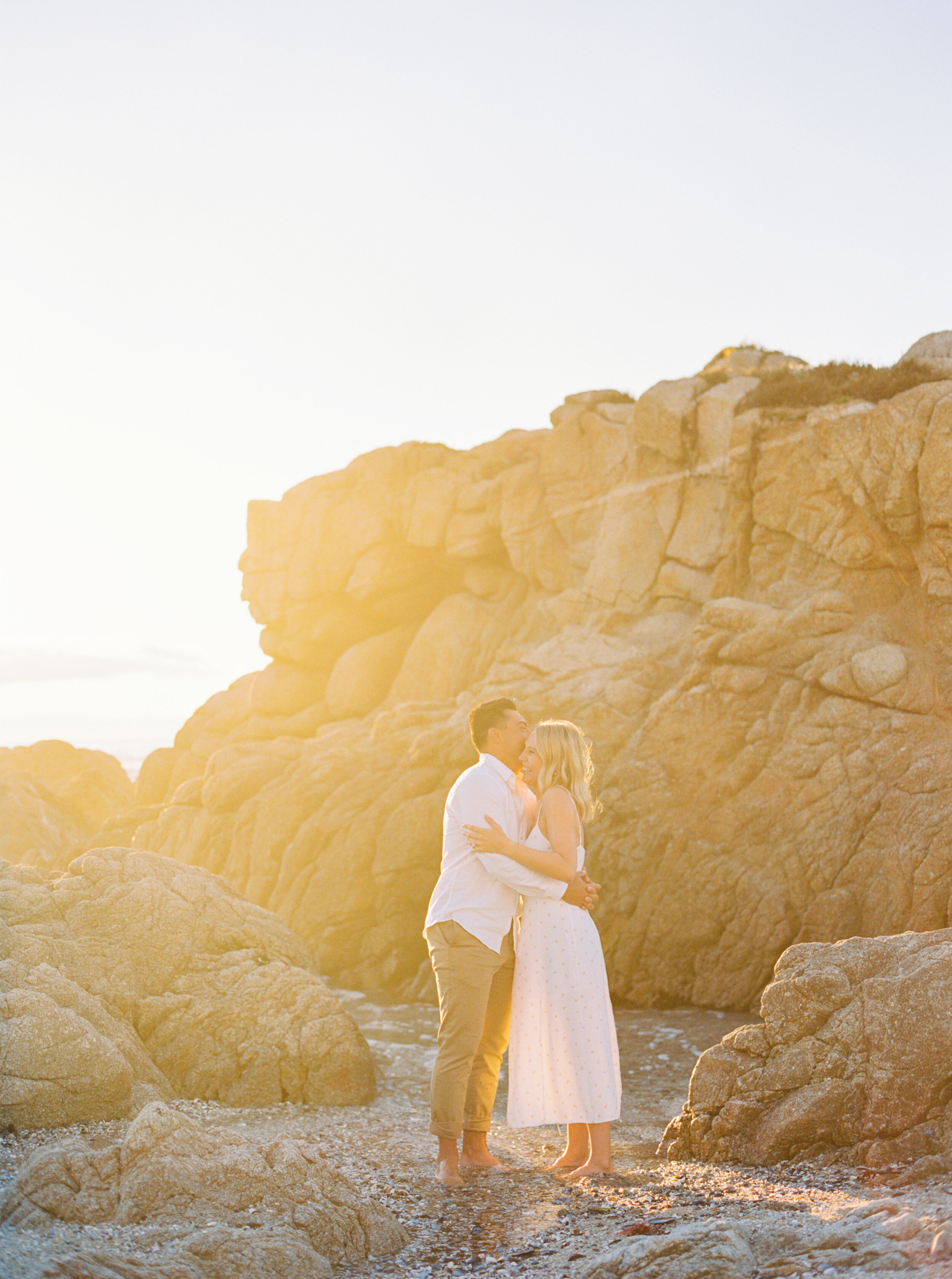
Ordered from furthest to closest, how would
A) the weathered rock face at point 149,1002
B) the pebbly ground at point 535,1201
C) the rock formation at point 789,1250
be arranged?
the weathered rock face at point 149,1002 < the pebbly ground at point 535,1201 < the rock formation at point 789,1250

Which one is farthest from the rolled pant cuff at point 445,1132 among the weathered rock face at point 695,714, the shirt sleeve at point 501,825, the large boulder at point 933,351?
the large boulder at point 933,351

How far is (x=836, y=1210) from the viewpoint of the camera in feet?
19.7

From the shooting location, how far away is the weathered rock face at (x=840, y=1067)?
7.41m

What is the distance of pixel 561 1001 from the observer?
7.94 m

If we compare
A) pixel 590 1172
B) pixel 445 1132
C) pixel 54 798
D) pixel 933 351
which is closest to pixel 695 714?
pixel 933 351

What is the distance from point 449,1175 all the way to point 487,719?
3.32m

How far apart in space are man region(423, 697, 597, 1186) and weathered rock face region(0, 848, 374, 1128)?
3355 millimetres

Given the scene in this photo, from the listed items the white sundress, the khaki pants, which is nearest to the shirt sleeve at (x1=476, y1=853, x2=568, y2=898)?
the white sundress

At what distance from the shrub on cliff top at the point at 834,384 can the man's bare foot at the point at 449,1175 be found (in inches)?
681

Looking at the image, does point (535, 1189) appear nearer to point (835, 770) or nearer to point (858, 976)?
point (858, 976)

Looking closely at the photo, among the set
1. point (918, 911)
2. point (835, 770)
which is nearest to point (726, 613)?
point (835, 770)

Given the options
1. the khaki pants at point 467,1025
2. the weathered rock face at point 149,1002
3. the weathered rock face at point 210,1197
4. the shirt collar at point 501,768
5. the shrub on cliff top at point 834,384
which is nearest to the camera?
the weathered rock face at point 210,1197

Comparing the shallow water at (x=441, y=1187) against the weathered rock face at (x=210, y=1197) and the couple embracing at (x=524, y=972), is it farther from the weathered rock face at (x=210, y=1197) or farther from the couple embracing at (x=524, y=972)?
the couple embracing at (x=524, y=972)

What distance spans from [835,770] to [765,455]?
281 inches
